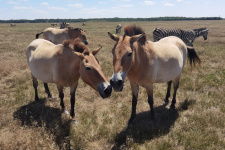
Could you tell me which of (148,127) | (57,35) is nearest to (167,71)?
(148,127)

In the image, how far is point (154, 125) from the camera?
4.36 m

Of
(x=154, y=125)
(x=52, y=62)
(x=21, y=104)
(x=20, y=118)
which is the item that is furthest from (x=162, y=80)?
(x=21, y=104)

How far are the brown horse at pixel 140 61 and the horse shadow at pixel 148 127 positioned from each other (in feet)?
0.89

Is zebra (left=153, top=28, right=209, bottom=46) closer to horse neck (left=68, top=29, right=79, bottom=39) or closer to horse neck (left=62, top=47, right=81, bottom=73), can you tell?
horse neck (left=68, top=29, right=79, bottom=39)

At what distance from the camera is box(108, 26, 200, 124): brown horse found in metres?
3.20

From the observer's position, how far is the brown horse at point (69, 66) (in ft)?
11.3

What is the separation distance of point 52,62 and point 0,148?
90.7 inches

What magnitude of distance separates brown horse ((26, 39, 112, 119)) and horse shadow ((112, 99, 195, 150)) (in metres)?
1.30

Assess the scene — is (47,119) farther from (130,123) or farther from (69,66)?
(130,123)

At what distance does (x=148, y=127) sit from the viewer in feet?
13.6

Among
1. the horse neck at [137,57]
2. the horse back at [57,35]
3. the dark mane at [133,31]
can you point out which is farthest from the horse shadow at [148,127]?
the horse back at [57,35]

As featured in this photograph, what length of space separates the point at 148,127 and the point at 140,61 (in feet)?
5.87

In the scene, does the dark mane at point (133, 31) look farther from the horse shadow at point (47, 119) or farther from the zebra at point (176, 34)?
the zebra at point (176, 34)

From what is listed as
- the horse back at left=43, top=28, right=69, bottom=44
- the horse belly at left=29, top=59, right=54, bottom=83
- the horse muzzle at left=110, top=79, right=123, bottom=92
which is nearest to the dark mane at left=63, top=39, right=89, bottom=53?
the horse belly at left=29, top=59, right=54, bottom=83
